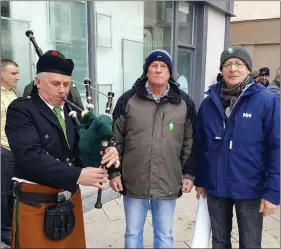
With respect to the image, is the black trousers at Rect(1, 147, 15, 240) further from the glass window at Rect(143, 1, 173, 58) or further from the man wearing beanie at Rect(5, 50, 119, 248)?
the glass window at Rect(143, 1, 173, 58)

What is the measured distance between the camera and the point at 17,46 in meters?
Answer: 4.33

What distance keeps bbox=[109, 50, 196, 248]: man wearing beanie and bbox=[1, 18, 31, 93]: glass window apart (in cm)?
257

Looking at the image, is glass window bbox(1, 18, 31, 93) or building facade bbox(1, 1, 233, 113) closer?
glass window bbox(1, 18, 31, 93)

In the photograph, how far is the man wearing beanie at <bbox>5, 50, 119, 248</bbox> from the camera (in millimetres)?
1709

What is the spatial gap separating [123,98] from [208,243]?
1.24 metres

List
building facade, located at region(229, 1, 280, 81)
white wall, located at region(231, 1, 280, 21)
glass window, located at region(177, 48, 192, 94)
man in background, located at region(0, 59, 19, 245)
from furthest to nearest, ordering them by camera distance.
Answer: building facade, located at region(229, 1, 280, 81) → white wall, located at region(231, 1, 280, 21) → glass window, located at region(177, 48, 192, 94) → man in background, located at region(0, 59, 19, 245)

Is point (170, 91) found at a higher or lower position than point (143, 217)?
higher

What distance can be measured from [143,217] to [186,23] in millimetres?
6116

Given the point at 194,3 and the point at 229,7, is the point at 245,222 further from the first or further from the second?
the point at 229,7

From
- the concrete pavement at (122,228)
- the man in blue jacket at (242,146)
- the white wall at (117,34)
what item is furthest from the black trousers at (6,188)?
the white wall at (117,34)

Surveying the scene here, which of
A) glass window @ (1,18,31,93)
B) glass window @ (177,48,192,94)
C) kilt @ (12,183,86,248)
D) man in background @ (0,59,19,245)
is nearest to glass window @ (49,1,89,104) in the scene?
glass window @ (1,18,31,93)

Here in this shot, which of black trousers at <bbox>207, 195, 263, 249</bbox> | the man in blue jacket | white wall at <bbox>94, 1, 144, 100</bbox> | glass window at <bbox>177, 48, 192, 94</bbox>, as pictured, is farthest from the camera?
glass window at <bbox>177, 48, 192, 94</bbox>

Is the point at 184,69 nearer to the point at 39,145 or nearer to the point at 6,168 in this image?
the point at 6,168

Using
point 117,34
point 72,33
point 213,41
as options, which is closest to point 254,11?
point 213,41
